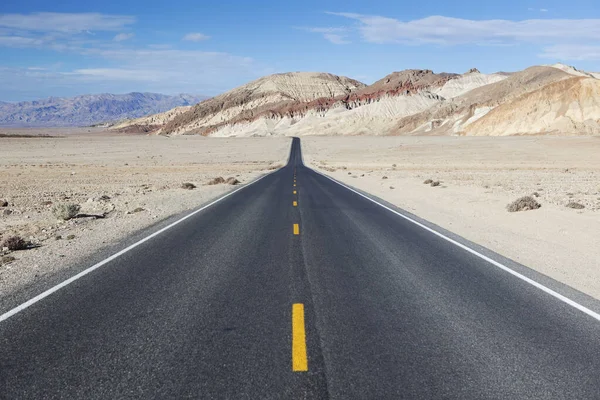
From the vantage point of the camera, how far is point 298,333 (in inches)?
227

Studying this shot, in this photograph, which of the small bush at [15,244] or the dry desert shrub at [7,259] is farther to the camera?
the small bush at [15,244]

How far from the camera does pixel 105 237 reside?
12555 mm

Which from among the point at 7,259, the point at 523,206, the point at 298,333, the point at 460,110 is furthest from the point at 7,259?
the point at 460,110

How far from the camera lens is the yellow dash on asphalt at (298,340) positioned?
4.95 m

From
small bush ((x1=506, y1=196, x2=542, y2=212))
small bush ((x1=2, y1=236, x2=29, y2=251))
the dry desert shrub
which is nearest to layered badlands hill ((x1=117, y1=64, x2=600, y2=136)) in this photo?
small bush ((x1=506, y1=196, x2=542, y2=212))

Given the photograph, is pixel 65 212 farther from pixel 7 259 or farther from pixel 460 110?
pixel 460 110

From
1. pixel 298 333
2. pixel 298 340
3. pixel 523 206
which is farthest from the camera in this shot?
pixel 523 206

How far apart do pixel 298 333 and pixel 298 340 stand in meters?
0.20

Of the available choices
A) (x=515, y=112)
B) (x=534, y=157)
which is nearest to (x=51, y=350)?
(x=534, y=157)

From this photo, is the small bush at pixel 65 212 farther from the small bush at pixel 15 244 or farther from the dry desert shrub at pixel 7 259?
the dry desert shrub at pixel 7 259

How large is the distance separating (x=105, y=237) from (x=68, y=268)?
11.5ft

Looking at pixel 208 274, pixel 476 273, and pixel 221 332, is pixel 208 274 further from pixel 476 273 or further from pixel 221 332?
pixel 476 273

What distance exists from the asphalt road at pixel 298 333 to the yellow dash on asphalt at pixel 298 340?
0.8 inches

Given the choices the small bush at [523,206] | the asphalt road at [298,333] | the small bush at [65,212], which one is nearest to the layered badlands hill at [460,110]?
the small bush at [523,206]
